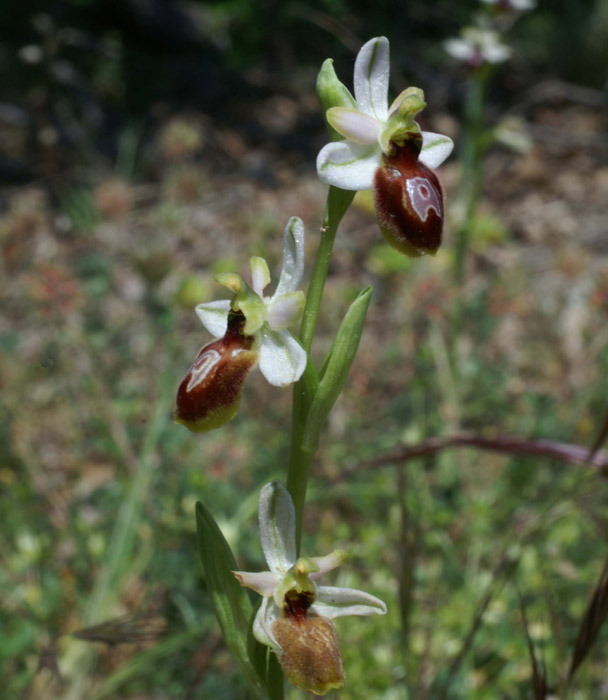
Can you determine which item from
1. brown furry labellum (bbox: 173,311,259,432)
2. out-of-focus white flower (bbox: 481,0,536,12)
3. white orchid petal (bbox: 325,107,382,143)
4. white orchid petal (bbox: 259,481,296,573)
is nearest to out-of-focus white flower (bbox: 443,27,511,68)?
out-of-focus white flower (bbox: 481,0,536,12)

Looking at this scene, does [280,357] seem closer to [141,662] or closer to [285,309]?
[285,309]

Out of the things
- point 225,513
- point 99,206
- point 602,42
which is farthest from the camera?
point 602,42

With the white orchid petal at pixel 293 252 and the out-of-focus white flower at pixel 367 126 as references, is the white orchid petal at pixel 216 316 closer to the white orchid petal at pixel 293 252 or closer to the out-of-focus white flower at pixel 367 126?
the white orchid petal at pixel 293 252

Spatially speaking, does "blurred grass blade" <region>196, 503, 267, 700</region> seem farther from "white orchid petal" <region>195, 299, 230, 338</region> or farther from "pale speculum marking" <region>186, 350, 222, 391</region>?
"white orchid petal" <region>195, 299, 230, 338</region>

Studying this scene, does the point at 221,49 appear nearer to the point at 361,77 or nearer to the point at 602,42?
the point at 602,42

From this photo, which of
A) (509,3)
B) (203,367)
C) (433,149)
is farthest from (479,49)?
(203,367)

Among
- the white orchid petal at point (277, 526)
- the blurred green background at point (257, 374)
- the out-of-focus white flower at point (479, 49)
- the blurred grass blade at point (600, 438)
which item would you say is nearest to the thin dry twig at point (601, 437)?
the blurred grass blade at point (600, 438)

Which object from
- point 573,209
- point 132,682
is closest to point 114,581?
point 132,682
